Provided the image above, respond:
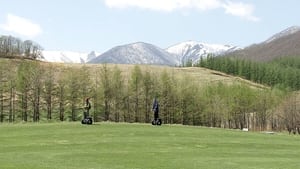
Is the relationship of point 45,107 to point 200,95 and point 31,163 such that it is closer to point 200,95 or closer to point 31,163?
point 200,95

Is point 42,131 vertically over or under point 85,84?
under

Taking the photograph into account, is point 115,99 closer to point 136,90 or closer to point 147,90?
point 136,90

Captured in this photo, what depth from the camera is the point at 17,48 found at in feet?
573

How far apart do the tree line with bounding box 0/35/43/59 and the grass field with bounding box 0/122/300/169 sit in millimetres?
131761

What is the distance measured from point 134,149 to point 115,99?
6556 cm

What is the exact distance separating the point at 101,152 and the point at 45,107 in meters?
74.6

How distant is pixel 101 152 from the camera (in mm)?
30031

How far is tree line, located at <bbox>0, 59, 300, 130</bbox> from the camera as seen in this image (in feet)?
312

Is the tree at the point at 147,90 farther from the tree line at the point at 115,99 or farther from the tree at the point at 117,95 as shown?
the tree at the point at 117,95

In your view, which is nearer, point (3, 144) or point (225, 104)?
point (3, 144)

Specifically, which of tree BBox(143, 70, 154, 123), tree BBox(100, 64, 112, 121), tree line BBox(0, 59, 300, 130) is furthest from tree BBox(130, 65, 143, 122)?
tree BBox(100, 64, 112, 121)

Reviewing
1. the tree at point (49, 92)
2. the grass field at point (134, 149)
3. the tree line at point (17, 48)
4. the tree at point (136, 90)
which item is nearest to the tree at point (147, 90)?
the tree at point (136, 90)

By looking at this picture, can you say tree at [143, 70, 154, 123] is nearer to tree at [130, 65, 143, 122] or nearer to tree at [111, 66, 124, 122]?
tree at [130, 65, 143, 122]

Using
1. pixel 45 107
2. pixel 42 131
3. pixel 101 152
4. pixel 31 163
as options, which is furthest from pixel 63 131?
pixel 45 107
